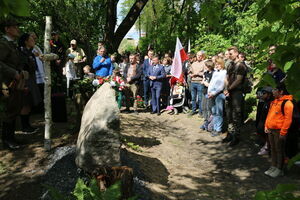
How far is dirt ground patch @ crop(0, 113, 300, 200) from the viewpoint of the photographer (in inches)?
166

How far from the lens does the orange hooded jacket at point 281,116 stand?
486cm

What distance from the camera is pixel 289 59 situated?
153cm

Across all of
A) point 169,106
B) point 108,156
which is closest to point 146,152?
point 108,156

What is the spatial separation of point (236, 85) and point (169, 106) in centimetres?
466

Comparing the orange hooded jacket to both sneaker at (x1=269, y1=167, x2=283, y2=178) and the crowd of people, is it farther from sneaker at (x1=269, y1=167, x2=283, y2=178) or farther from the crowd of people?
sneaker at (x1=269, y1=167, x2=283, y2=178)

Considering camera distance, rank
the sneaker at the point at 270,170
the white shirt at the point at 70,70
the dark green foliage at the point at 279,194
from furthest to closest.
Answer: the white shirt at the point at 70,70
the sneaker at the point at 270,170
the dark green foliage at the point at 279,194

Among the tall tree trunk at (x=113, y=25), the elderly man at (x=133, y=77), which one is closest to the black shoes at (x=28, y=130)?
the elderly man at (x=133, y=77)

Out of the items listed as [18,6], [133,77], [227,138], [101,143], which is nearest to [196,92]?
[133,77]

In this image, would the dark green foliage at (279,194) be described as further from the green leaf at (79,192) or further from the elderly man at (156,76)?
the elderly man at (156,76)

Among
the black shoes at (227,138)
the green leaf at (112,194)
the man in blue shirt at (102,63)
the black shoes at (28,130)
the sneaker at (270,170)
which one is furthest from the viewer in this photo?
the man in blue shirt at (102,63)

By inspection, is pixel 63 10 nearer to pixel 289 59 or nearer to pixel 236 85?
pixel 236 85

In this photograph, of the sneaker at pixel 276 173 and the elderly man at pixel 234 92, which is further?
the elderly man at pixel 234 92

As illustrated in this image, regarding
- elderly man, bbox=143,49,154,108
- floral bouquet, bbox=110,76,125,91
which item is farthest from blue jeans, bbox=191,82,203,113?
floral bouquet, bbox=110,76,125,91

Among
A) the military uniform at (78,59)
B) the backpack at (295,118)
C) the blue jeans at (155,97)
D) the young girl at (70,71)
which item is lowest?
the backpack at (295,118)
